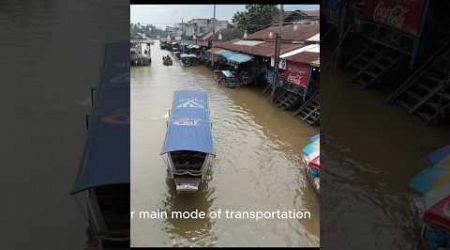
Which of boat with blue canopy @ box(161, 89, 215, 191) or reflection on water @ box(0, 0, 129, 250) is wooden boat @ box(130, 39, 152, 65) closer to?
reflection on water @ box(0, 0, 129, 250)

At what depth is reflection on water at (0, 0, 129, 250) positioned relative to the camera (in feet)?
11.1

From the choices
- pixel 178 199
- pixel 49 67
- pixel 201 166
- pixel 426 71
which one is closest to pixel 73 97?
pixel 49 67

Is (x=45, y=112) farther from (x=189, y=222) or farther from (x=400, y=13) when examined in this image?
(x=400, y=13)

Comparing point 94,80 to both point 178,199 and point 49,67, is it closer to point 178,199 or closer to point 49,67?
point 49,67

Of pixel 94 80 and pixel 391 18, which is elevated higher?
pixel 391 18

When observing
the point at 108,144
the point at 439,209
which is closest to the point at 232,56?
the point at 108,144

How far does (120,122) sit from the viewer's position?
2426 millimetres

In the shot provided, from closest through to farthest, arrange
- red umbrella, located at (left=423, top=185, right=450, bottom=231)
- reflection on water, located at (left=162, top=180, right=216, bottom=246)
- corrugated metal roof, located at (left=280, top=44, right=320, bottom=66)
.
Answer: reflection on water, located at (left=162, top=180, right=216, bottom=246)
red umbrella, located at (left=423, top=185, right=450, bottom=231)
corrugated metal roof, located at (left=280, top=44, right=320, bottom=66)

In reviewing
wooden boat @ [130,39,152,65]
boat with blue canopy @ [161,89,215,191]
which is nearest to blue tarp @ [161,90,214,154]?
boat with blue canopy @ [161,89,215,191]

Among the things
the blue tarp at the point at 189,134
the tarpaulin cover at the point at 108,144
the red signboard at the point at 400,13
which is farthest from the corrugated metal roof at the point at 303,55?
the red signboard at the point at 400,13

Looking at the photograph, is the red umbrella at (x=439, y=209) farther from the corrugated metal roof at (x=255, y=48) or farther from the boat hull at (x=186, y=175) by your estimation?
the boat hull at (x=186, y=175)

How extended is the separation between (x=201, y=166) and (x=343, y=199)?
1.21 meters

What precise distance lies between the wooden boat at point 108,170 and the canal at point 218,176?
7.8 inches

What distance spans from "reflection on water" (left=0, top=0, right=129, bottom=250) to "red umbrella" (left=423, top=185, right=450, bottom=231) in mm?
1994
